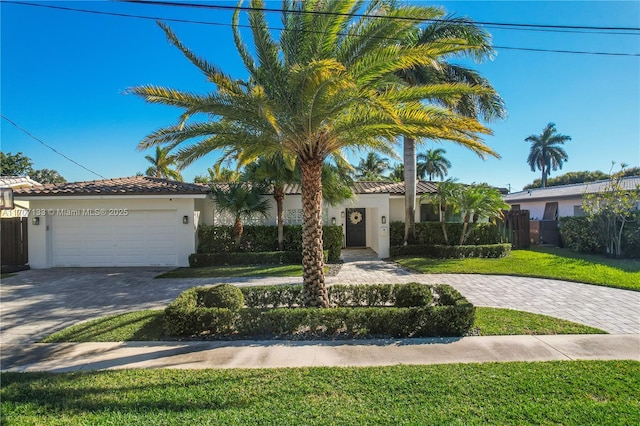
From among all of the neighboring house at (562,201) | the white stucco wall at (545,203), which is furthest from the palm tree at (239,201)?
the white stucco wall at (545,203)

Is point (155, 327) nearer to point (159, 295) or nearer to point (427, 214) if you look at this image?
point (159, 295)

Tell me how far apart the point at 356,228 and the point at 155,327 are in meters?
14.4

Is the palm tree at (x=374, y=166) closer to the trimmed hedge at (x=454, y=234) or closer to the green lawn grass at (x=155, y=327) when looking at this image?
the trimmed hedge at (x=454, y=234)

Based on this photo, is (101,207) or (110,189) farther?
(101,207)

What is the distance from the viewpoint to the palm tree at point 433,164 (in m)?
40.7

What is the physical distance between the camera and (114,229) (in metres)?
14.0

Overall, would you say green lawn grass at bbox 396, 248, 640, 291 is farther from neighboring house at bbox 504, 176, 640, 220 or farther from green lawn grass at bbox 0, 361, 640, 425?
neighboring house at bbox 504, 176, 640, 220

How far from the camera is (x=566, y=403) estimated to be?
3.58 metres

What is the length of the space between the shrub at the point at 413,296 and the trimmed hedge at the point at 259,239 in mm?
7414

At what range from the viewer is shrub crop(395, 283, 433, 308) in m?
6.73

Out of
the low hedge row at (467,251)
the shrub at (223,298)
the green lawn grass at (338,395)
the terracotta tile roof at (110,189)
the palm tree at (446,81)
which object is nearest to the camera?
the green lawn grass at (338,395)

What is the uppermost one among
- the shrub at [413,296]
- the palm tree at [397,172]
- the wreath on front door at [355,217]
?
the palm tree at [397,172]

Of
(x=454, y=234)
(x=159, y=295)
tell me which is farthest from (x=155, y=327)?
(x=454, y=234)

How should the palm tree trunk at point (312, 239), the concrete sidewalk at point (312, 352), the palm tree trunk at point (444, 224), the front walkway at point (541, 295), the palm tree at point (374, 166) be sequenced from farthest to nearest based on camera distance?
the palm tree at point (374, 166)
the palm tree trunk at point (444, 224)
the palm tree trunk at point (312, 239)
the front walkway at point (541, 295)
the concrete sidewalk at point (312, 352)
